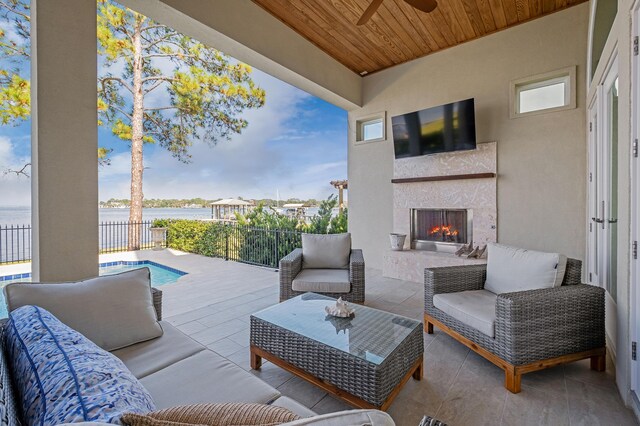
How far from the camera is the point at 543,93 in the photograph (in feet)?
13.5

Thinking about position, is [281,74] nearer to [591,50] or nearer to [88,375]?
[591,50]

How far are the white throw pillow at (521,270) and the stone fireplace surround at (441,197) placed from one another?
1.49 meters

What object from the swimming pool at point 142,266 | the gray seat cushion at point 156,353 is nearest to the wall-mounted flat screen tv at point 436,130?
the gray seat cushion at point 156,353

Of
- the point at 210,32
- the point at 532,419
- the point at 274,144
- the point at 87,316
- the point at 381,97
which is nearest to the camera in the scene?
the point at 87,316

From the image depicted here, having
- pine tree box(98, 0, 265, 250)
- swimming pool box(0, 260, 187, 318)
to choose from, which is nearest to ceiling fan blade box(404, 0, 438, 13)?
swimming pool box(0, 260, 187, 318)

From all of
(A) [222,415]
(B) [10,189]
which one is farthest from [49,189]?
(B) [10,189]

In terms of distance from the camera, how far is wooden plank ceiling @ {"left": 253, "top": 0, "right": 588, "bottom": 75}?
3.80 metres

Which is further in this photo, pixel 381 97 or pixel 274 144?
pixel 274 144

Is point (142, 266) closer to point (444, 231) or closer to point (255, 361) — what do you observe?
point (255, 361)

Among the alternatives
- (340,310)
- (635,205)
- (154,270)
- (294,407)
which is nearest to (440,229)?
(635,205)

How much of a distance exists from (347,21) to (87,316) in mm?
4473

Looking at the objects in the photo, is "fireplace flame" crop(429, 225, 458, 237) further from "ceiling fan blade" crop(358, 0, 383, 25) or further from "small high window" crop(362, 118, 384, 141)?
"ceiling fan blade" crop(358, 0, 383, 25)

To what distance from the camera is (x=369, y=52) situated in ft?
16.3

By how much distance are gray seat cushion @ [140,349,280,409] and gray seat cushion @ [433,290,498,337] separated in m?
1.61
